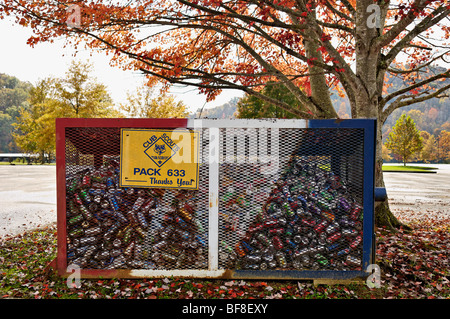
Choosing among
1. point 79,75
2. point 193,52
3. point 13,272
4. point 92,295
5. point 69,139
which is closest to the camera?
point 92,295

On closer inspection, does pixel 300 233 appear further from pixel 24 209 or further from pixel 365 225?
pixel 24 209

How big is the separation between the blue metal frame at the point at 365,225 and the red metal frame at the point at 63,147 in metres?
1.85

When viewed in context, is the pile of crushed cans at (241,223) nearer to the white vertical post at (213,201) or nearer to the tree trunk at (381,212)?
the white vertical post at (213,201)

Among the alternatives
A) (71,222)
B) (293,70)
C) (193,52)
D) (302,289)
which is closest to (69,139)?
(71,222)

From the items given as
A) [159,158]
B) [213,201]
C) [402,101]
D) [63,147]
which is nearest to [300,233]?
[213,201]

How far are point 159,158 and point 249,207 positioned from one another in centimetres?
137

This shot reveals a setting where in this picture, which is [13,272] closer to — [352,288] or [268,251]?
[268,251]

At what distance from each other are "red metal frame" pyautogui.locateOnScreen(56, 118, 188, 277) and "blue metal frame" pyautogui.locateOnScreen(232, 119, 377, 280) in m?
1.85

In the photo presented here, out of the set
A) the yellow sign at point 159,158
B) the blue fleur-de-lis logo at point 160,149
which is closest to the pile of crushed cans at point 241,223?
the yellow sign at point 159,158

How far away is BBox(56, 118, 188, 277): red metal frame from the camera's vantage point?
419 cm

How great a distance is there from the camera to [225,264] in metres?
4.25

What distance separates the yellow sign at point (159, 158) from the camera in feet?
13.8

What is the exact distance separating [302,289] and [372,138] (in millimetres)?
2177

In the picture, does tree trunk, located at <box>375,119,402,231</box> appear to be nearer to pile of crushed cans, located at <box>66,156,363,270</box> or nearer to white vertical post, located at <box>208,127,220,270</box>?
pile of crushed cans, located at <box>66,156,363,270</box>
